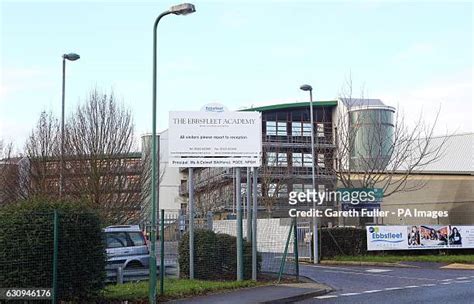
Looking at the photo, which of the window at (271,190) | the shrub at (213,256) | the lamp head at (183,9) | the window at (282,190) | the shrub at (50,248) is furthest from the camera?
the window at (282,190)

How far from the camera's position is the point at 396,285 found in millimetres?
19312

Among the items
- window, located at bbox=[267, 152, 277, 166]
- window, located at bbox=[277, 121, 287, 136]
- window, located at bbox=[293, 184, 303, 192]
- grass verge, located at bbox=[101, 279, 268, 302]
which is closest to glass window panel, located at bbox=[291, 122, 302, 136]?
window, located at bbox=[277, 121, 287, 136]

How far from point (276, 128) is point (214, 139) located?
166 feet

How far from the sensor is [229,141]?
1856 cm

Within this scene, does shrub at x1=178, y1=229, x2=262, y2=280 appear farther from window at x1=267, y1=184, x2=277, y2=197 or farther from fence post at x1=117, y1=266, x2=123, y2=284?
window at x1=267, y1=184, x2=277, y2=197

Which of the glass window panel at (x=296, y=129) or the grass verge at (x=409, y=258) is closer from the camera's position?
the grass verge at (x=409, y=258)

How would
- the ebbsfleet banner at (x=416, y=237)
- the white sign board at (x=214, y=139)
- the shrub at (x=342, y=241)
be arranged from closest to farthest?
the white sign board at (x=214, y=139) < the ebbsfleet banner at (x=416, y=237) < the shrub at (x=342, y=241)

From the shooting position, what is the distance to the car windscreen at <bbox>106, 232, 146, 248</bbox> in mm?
18141

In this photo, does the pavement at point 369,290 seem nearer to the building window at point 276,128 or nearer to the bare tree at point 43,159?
the bare tree at point 43,159

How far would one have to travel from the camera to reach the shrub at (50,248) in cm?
1307

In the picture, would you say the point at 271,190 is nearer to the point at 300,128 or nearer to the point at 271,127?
the point at 271,127

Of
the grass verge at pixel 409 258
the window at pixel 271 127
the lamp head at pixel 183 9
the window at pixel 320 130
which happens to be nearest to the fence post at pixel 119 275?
the lamp head at pixel 183 9

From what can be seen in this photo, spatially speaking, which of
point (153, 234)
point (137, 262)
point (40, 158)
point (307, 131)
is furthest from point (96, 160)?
point (307, 131)

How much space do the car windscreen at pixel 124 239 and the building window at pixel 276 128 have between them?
49751 mm
